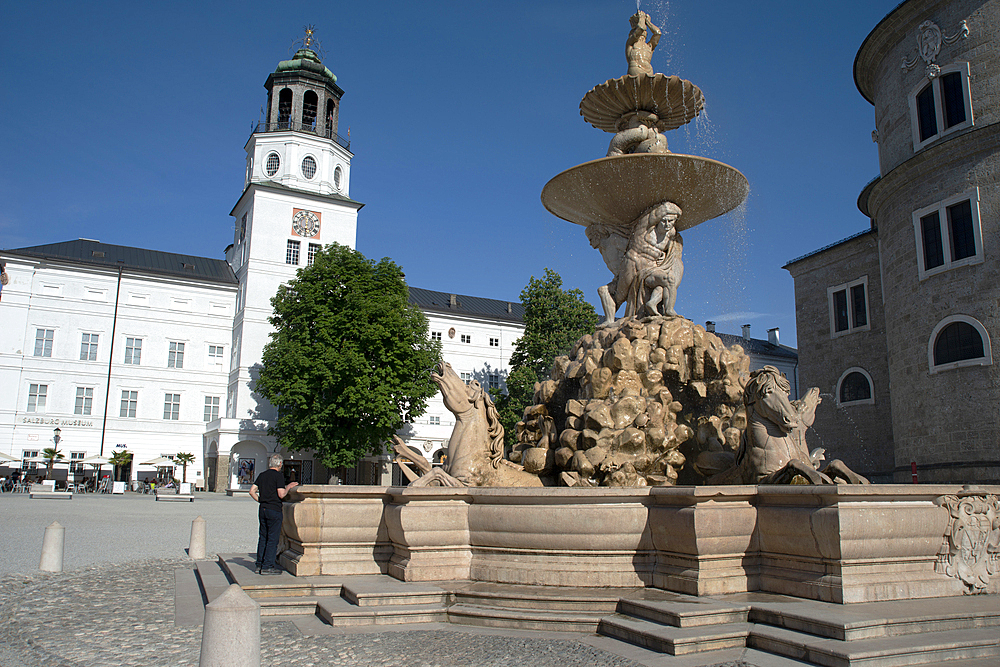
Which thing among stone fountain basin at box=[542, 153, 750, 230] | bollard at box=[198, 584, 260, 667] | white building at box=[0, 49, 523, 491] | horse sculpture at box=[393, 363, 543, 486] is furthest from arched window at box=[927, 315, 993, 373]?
white building at box=[0, 49, 523, 491]

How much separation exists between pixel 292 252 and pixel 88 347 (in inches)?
568

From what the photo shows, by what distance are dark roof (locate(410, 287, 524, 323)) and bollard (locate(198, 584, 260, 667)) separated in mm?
54772

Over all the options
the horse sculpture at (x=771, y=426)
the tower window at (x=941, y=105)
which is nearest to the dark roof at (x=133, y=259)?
the tower window at (x=941, y=105)

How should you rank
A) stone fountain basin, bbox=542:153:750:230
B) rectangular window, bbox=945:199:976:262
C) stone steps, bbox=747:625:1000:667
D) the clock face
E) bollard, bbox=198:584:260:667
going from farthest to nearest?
1. the clock face
2. rectangular window, bbox=945:199:976:262
3. stone fountain basin, bbox=542:153:750:230
4. stone steps, bbox=747:625:1000:667
5. bollard, bbox=198:584:260:667

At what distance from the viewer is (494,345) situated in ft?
196

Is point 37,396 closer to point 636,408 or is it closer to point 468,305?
point 468,305

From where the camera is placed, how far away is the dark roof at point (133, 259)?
4772 centimetres

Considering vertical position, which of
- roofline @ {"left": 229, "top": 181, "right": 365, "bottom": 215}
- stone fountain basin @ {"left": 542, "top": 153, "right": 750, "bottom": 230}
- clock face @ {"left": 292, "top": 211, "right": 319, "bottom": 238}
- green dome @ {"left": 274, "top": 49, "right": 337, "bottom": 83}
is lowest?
stone fountain basin @ {"left": 542, "top": 153, "right": 750, "bottom": 230}

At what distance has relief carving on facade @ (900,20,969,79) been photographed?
79.4ft

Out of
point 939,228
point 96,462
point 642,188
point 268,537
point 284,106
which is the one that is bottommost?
point 268,537

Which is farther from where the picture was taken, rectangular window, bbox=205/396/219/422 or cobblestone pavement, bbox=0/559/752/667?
rectangular window, bbox=205/396/219/422

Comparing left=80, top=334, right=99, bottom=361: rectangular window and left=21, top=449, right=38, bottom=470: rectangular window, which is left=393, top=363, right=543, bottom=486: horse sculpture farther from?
left=80, top=334, right=99, bottom=361: rectangular window

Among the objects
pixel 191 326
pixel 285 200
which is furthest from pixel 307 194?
pixel 191 326

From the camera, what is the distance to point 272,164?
173ft
